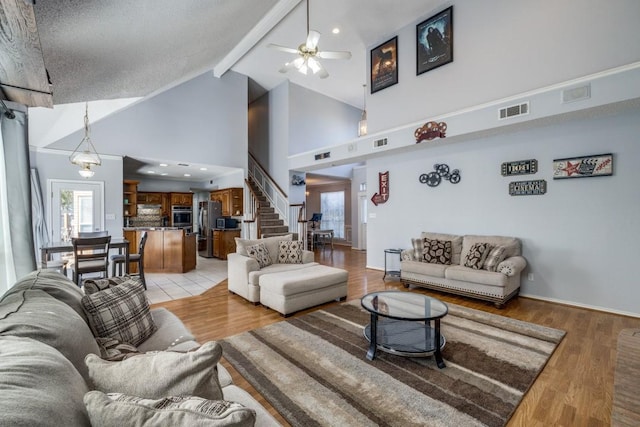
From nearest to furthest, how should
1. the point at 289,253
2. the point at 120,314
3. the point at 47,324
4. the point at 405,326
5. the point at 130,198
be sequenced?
the point at 47,324 → the point at 120,314 → the point at 405,326 → the point at 289,253 → the point at 130,198

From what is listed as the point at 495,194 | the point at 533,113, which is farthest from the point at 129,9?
the point at 495,194

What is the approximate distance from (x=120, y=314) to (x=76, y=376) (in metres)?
0.96

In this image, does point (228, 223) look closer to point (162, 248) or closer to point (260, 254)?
point (162, 248)

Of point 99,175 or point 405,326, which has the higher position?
point 99,175

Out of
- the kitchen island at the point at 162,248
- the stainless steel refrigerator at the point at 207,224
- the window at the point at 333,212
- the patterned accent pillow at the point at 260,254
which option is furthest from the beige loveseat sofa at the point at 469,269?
the window at the point at 333,212

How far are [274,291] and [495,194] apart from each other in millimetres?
3991

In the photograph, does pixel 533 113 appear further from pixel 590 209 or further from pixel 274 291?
pixel 274 291

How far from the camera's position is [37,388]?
2.32 feet

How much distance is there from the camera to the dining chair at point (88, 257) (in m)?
3.96

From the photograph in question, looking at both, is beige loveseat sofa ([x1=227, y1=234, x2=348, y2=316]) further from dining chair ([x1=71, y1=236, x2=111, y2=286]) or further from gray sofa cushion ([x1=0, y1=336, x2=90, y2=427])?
gray sofa cushion ([x1=0, y1=336, x2=90, y2=427])

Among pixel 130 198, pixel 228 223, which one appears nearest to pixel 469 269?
pixel 228 223

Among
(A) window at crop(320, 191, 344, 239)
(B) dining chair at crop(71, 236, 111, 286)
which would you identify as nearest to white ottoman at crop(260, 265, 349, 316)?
(B) dining chair at crop(71, 236, 111, 286)

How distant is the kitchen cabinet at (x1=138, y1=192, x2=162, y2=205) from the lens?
9.25m

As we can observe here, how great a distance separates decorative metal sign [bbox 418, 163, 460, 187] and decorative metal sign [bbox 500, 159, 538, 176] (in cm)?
75
